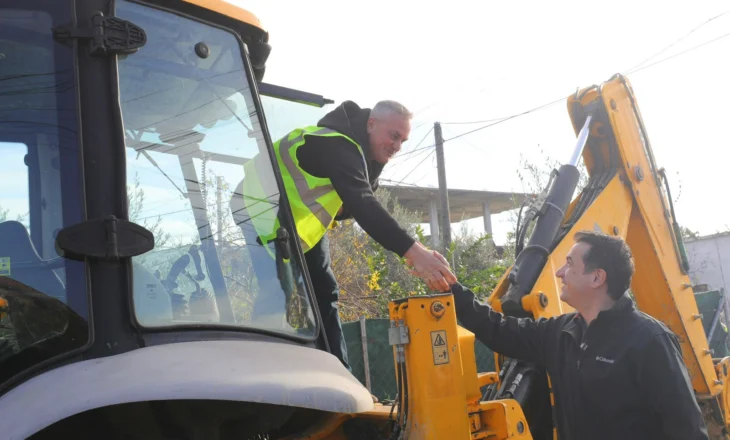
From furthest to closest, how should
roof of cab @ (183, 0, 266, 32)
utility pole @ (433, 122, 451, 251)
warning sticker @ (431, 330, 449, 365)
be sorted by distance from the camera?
utility pole @ (433, 122, 451, 251) → warning sticker @ (431, 330, 449, 365) → roof of cab @ (183, 0, 266, 32)

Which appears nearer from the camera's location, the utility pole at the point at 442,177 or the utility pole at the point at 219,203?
the utility pole at the point at 219,203

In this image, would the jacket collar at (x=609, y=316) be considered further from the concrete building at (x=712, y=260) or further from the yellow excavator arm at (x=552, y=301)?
the concrete building at (x=712, y=260)

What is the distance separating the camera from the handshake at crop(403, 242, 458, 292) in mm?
2738

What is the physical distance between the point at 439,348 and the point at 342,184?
0.78m

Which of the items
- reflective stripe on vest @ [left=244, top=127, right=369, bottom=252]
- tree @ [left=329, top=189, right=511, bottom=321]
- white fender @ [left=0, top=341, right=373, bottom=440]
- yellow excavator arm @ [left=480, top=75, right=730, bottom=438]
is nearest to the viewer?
white fender @ [left=0, top=341, right=373, bottom=440]

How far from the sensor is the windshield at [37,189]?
187 cm

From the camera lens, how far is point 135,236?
6.45ft

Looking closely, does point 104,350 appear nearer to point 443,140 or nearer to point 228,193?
point 228,193

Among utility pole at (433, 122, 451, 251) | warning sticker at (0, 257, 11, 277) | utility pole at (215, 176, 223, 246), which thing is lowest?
warning sticker at (0, 257, 11, 277)

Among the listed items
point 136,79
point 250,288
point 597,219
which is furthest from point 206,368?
point 597,219

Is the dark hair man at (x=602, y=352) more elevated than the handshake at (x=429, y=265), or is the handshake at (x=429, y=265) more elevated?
the handshake at (x=429, y=265)

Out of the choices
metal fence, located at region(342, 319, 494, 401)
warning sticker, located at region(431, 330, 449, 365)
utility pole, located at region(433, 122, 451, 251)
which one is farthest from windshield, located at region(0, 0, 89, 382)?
utility pole, located at region(433, 122, 451, 251)

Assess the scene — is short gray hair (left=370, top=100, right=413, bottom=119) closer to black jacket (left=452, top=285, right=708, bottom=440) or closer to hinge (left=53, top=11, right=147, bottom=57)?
black jacket (left=452, top=285, right=708, bottom=440)

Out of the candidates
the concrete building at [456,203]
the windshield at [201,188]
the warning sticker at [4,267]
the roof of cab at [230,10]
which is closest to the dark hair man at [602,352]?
the windshield at [201,188]
